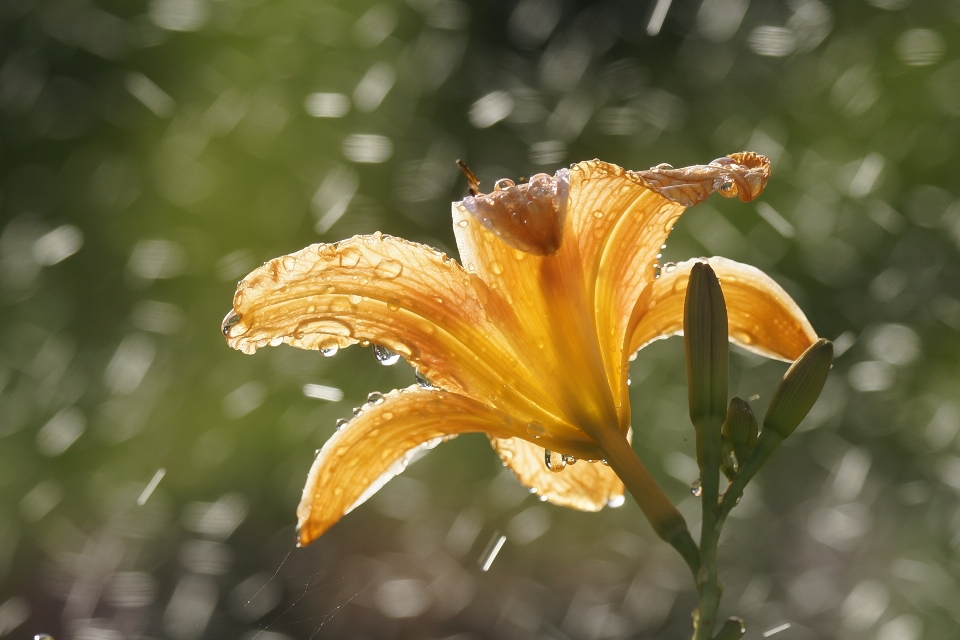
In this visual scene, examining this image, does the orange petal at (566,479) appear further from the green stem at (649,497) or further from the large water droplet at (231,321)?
the large water droplet at (231,321)

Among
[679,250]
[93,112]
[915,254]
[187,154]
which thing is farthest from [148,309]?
[915,254]

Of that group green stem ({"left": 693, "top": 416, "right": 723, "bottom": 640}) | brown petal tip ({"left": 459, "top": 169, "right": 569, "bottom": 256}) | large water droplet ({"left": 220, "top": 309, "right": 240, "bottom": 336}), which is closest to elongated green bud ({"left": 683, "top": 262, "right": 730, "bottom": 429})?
green stem ({"left": 693, "top": 416, "right": 723, "bottom": 640})

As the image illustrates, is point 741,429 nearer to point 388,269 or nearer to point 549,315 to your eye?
point 549,315

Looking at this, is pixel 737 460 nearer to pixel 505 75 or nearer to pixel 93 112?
pixel 505 75

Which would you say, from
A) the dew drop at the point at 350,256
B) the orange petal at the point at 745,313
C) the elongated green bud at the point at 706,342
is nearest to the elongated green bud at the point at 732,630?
the elongated green bud at the point at 706,342

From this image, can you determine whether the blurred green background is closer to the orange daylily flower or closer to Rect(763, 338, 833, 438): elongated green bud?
the orange daylily flower

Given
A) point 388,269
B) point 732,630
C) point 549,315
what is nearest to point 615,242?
point 549,315
